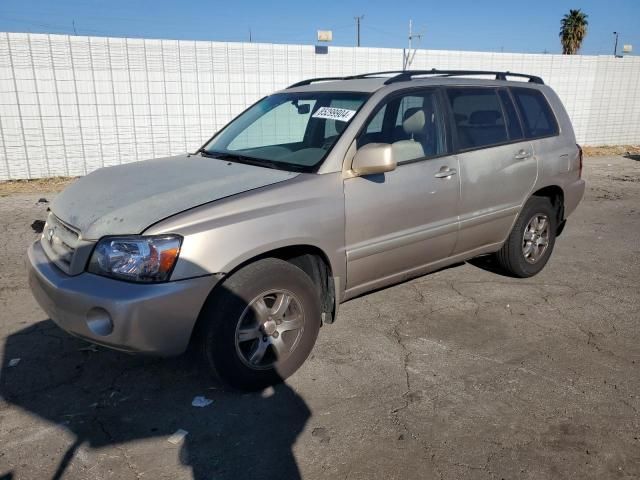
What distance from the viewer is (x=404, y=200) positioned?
3.77 metres

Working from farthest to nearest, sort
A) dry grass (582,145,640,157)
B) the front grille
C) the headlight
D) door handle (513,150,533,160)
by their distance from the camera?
dry grass (582,145,640,157) < door handle (513,150,533,160) < the front grille < the headlight

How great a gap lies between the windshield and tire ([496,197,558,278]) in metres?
2.07

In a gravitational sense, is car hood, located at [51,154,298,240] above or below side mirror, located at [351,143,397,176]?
below

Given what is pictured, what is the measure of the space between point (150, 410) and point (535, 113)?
4211 mm

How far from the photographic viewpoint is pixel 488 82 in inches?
184

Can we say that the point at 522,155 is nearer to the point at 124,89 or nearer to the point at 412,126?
the point at 412,126

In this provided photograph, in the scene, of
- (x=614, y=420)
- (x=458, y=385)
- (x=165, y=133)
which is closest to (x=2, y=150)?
(x=165, y=133)

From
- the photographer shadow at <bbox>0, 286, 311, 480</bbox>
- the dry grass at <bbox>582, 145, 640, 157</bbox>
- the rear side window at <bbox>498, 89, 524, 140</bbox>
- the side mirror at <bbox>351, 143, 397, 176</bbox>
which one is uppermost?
the rear side window at <bbox>498, 89, 524, 140</bbox>

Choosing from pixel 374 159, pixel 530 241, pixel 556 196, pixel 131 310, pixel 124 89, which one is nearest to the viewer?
pixel 131 310

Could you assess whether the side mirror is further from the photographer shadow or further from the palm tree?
the palm tree

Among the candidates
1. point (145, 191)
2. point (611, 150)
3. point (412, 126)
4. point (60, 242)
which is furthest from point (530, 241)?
point (611, 150)

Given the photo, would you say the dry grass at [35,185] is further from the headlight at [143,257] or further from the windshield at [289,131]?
the headlight at [143,257]

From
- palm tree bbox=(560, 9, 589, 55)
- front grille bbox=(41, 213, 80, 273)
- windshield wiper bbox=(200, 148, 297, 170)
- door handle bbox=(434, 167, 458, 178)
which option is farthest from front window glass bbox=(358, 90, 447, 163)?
palm tree bbox=(560, 9, 589, 55)

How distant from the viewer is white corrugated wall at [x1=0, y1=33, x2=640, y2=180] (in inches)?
355
